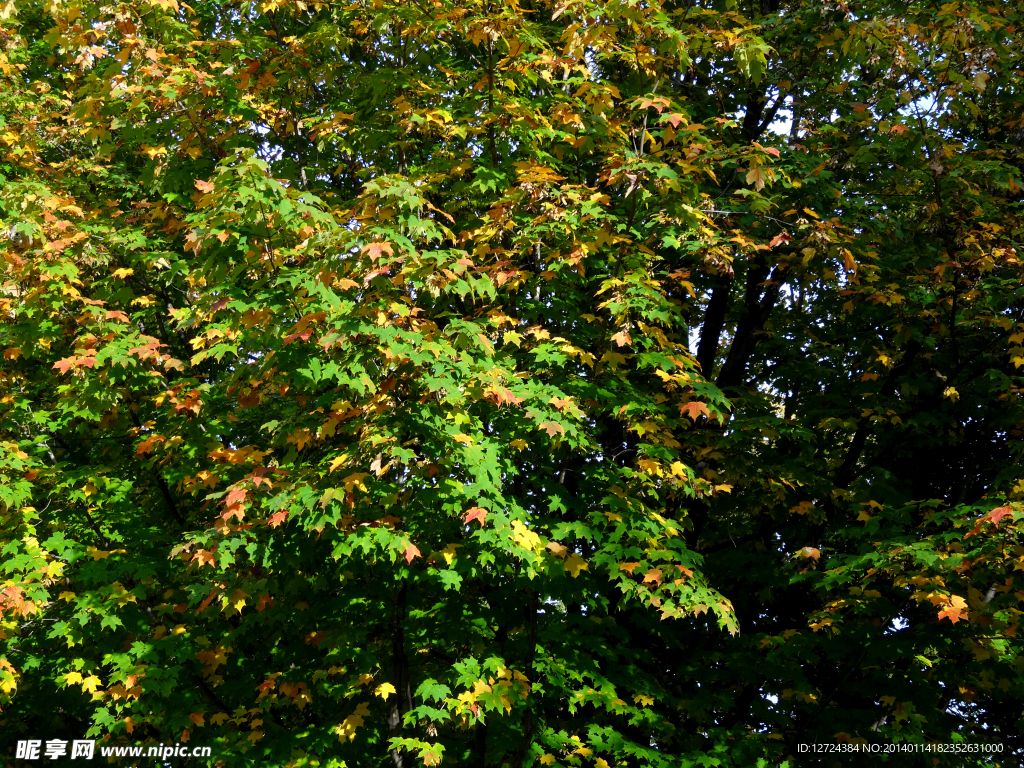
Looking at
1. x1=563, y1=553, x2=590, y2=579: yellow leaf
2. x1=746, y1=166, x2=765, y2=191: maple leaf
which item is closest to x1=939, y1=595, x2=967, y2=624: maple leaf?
x1=563, y1=553, x2=590, y2=579: yellow leaf

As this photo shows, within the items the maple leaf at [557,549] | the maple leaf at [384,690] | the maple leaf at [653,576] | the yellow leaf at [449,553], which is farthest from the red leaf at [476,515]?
the maple leaf at [384,690]

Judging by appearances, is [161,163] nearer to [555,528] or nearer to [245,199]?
[245,199]

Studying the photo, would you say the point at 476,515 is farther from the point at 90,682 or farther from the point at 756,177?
the point at 90,682

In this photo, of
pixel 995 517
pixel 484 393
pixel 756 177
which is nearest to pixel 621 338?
pixel 484 393

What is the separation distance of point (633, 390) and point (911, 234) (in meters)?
4.39

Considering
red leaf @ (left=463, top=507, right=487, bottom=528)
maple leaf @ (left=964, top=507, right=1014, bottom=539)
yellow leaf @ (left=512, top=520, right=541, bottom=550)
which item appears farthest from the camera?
maple leaf @ (left=964, top=507, right=1014, bottom=539)

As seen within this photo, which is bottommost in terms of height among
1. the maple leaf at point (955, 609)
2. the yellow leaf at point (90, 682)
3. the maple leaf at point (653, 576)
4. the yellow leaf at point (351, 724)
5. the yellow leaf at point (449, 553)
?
the yellow leaf at point (351, 724)

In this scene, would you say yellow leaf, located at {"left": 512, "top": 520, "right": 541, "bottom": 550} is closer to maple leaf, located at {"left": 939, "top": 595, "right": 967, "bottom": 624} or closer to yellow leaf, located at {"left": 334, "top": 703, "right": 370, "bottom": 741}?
yellow leaf, located at {"left": 334, "top": 703, "right": 370, "bottom": 741}

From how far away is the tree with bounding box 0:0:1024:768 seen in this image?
6.29m

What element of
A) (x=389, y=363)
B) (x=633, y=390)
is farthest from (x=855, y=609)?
(x=389, y=363)

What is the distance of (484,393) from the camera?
5.94 metres

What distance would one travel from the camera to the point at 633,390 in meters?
7.55

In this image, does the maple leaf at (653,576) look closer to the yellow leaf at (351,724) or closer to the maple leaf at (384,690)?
the maple leaf at (384,690)

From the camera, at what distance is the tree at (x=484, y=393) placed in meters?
6.29
